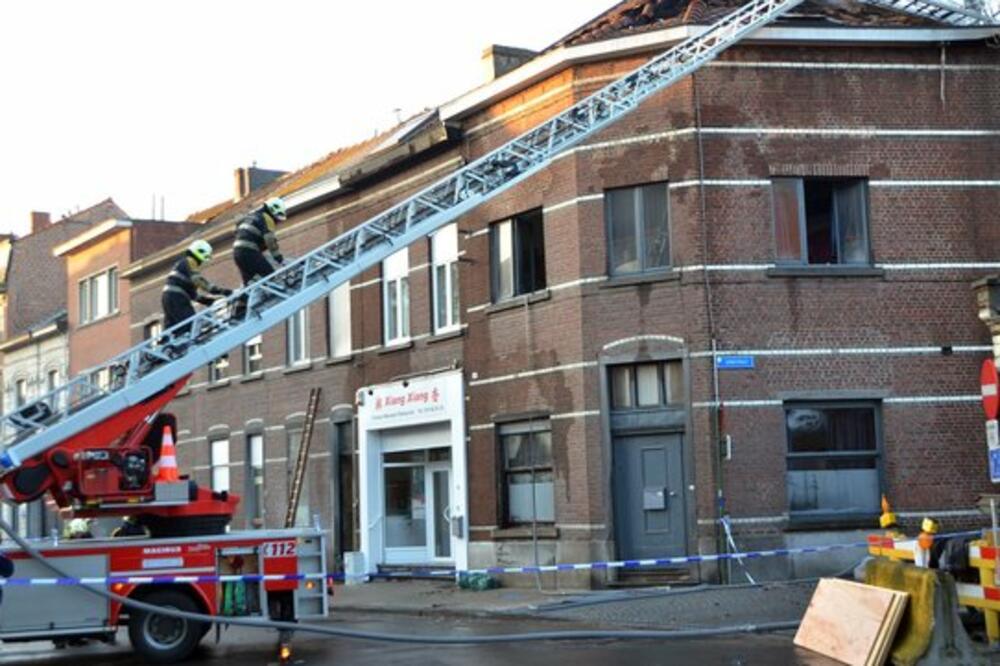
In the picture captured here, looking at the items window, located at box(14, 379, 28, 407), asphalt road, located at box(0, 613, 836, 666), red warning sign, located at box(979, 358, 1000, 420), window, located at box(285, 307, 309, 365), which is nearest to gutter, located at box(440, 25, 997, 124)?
red warning sign, located at box(979, 358, 1000, 420)

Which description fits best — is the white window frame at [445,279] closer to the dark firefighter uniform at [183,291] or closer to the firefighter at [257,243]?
the firefighter at [257,243]

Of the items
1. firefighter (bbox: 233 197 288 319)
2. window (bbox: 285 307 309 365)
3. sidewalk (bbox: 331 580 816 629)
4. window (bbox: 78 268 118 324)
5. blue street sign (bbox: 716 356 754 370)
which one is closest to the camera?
firefighter (bbox: 233 197 288 319)

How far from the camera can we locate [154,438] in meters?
14.4

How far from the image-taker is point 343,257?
52.6 feet

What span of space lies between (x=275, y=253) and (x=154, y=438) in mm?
2702

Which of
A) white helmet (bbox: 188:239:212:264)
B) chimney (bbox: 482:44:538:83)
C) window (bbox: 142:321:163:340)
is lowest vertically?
white helmet (bbox: 188:239:212:264)

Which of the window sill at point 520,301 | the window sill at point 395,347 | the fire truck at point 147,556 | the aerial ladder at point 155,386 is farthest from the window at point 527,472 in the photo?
the fire truck at point 147,556

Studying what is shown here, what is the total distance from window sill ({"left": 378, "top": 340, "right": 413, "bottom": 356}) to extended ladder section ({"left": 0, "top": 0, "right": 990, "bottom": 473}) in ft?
24.3

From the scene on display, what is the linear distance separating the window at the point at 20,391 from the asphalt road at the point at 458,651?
30.1 m

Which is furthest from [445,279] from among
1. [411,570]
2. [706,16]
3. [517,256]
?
[706,16]

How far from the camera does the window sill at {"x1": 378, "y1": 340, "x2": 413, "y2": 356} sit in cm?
2497

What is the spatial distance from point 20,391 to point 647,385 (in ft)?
106

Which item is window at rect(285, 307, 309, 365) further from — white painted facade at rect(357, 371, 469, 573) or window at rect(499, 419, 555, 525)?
window at rect(499, 419, 555, 525)

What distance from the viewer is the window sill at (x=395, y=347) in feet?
81.9
